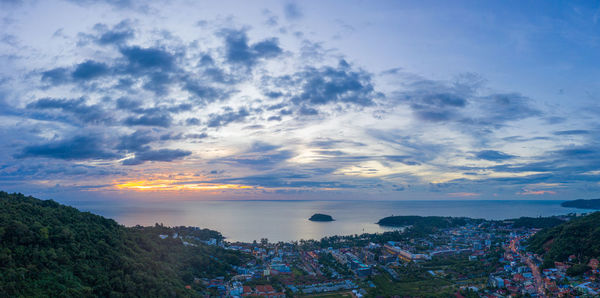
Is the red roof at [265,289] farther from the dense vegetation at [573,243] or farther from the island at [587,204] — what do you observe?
the island at [587,204]

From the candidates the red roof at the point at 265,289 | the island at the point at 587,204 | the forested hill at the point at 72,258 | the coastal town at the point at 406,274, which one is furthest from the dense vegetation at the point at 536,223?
the island at the point at 587,204

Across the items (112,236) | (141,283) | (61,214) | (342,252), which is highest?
(61,214)

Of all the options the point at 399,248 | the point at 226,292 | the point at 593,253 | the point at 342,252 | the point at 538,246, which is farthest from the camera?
the point at 399,248

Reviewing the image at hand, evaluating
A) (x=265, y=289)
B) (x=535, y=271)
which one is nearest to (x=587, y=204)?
(x=535, y=271)

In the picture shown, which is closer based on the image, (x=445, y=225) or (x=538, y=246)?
(x=538, y=246)

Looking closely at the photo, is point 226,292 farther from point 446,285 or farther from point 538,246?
point 538,246

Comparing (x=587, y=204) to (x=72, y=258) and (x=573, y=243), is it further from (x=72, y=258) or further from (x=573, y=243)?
(x=72, y=258)

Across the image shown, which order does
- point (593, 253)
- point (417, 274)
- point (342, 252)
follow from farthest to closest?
point (342, 252) < point (417, 274) < point (593, 253)

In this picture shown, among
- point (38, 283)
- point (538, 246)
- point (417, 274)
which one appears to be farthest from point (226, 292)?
point (538, 246)
